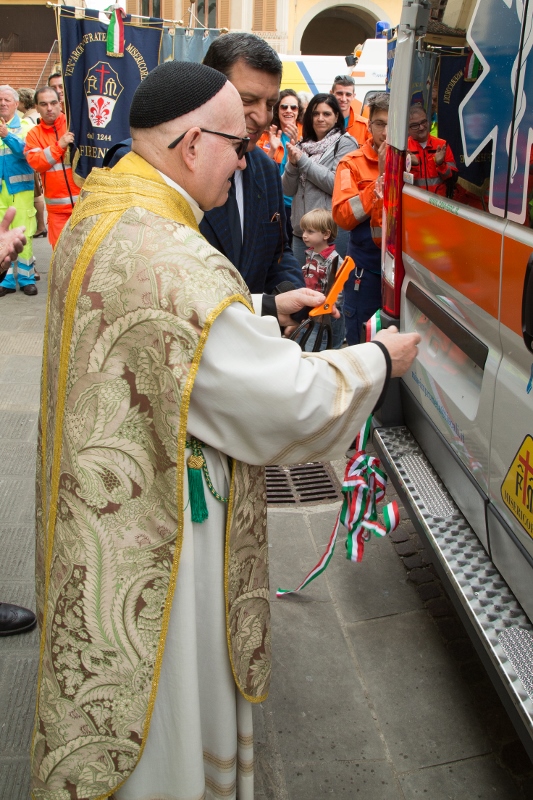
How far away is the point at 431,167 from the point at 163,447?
170cm

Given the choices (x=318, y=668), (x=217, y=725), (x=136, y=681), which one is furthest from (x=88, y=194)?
(x=318, y=668)

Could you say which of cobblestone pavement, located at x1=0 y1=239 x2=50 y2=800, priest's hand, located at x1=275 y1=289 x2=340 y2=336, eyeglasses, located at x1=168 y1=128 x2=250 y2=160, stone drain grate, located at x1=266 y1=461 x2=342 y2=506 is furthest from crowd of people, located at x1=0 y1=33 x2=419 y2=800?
stone drain grate, located at x1=266 y1=461 x2=342 y2=506

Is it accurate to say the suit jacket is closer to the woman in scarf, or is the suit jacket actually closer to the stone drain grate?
the stone drain grate

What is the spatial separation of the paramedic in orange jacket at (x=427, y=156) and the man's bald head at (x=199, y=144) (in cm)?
105

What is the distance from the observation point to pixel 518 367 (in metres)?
1.95

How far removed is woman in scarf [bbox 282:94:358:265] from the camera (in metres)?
5.65

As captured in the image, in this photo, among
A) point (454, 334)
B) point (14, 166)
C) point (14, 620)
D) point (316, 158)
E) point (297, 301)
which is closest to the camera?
point (297, 301)

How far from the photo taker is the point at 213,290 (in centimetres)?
146

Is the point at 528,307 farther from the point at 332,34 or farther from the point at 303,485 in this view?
the point at 332,34

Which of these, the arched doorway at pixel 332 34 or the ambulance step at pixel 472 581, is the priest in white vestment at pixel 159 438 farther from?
the arched doorway at pixel 332 34

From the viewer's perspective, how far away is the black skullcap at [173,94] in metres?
1.56

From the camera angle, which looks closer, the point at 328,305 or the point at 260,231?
the point at 328,305

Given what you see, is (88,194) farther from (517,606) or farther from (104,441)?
(517,606)

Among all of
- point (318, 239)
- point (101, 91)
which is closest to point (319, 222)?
point (318, 239)
